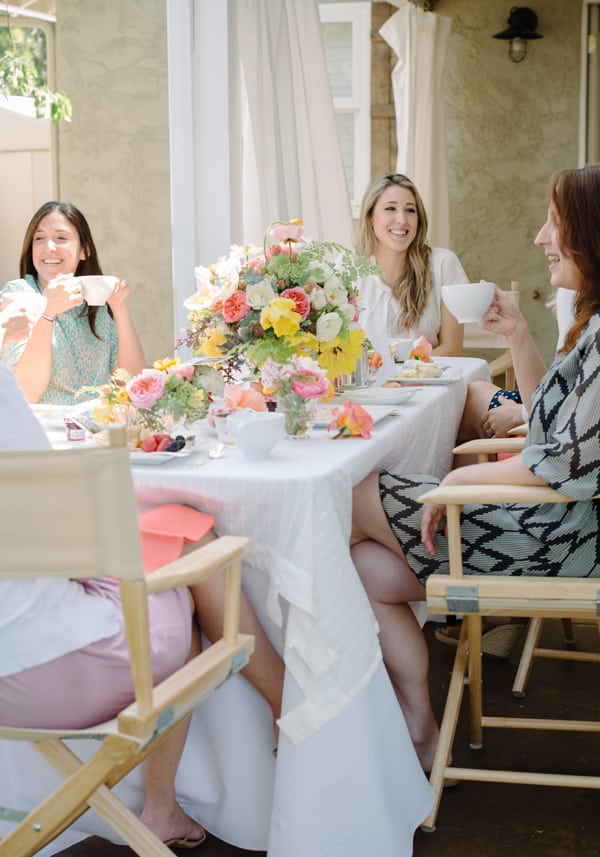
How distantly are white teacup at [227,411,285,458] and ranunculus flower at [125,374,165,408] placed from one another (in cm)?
27

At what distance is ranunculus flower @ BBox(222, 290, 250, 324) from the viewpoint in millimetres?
2398

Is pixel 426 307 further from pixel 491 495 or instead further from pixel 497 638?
pixel 491 495

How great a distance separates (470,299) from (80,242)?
56.0 inches

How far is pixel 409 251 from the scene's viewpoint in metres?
4.24

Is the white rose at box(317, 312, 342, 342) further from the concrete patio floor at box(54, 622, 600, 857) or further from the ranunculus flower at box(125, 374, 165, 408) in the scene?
the concrete patio floor at box(54, 622, 600, 857)

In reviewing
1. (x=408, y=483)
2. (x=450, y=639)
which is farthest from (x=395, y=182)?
(x=408, y=483)

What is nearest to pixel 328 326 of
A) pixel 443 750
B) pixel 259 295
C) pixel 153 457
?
pixel 259 295

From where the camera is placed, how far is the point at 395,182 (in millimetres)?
4254

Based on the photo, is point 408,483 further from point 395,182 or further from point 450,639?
point 395,182

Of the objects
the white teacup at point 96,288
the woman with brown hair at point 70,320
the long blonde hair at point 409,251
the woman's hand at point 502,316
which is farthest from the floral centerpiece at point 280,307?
the long blonde hair at point 409,251

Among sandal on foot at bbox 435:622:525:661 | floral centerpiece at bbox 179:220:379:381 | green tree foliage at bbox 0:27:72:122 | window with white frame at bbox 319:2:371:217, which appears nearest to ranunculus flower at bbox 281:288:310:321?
floral centerpiece at bbox 179:220:379:381

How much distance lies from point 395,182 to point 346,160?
7.35ft

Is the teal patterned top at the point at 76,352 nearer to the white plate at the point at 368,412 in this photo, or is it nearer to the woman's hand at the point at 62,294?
the woman's hand at the point at 62,294

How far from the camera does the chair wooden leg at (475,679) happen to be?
2.30 m
